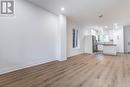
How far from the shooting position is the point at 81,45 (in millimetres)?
11062

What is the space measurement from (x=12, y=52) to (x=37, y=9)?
245cm

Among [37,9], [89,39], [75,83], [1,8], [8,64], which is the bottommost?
[75,83]

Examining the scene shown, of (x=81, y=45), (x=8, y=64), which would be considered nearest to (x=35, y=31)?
(x=8, y=64)

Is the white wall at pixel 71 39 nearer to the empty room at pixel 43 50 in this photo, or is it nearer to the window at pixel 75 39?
the empty room at pixel 43 50

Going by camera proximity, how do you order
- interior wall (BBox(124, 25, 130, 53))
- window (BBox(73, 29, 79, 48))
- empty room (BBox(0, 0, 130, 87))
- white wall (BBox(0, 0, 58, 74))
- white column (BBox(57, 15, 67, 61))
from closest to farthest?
empty room (BBox(0, 0, 130, 87)) < white wall (BBox(0, 0, 58, 74)) < white column (BBox(57, 15, 67, 61)) < window (BBox(73, 29, 79, 48)) < interior wall (BBox(124, 25, 130, 53))

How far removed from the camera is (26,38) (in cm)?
498

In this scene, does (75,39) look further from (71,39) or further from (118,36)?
(118,36)

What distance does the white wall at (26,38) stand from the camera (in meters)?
4.13

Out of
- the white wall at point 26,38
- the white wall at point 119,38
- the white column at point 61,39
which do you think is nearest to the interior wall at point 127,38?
the white wall at point 119,38

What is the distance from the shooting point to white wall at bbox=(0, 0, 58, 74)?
4133mm

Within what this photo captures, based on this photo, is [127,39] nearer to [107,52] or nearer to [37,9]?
[107,52]

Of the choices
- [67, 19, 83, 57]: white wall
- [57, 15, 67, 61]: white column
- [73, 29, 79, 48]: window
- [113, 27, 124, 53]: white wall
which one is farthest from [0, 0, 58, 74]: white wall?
[113, 27, 124, 53]: white wall

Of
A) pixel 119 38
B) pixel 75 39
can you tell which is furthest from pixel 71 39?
pixel 119 38

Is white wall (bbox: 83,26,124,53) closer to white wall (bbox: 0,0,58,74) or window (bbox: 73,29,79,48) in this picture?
window (bbox: 73,29,79,48)
